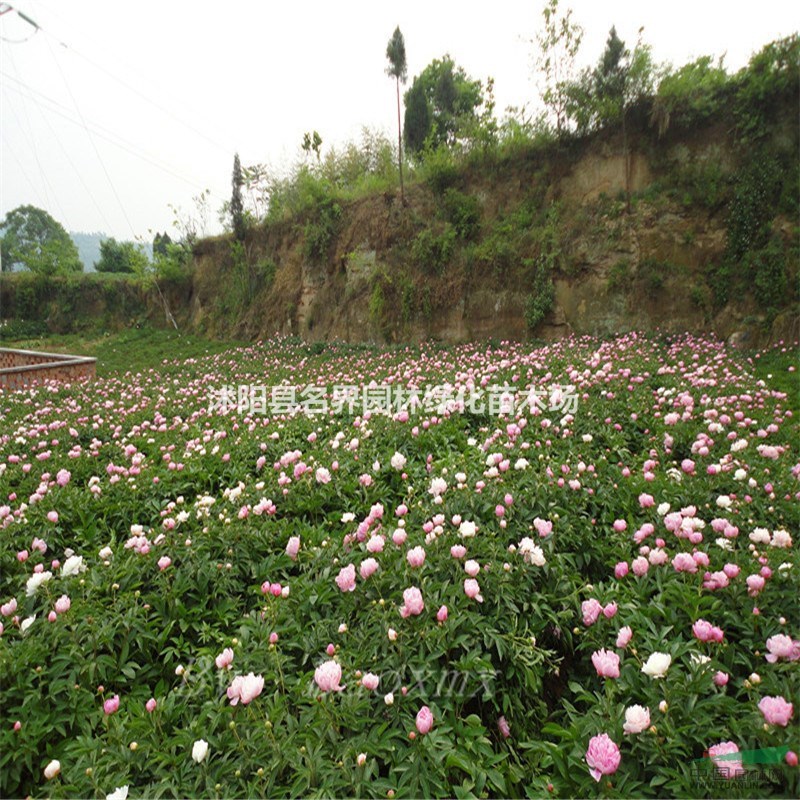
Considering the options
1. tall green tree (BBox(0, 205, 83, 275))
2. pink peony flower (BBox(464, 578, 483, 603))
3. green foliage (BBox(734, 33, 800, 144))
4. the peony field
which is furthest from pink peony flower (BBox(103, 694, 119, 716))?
tall green tree (BBox(0, 205, 83, 275))

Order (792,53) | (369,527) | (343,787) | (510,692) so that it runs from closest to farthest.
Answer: (343,787) → (510,692) → (369,527) → (792,53)

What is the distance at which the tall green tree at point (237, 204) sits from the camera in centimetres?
1848

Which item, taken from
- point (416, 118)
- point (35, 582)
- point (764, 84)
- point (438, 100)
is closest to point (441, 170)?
point (764, 84)

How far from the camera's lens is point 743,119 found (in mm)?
8836

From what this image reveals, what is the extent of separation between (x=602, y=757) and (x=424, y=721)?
45cm

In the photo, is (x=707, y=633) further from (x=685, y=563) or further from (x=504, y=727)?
(x=504, y=727)

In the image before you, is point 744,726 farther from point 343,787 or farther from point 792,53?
point 792,53

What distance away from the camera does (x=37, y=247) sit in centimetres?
2575

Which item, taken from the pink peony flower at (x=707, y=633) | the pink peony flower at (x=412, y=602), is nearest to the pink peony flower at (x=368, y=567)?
the pink peony flower at (x=412, y=602)

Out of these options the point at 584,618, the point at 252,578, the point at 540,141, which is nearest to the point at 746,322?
the point at 540,141

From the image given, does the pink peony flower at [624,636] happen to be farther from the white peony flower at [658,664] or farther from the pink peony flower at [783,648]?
the pink peony flower at [783,648]

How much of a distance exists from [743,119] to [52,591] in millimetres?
12414

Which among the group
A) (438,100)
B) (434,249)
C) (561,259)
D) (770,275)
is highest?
(438,100)

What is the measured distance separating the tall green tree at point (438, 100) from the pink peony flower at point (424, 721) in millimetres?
17950
